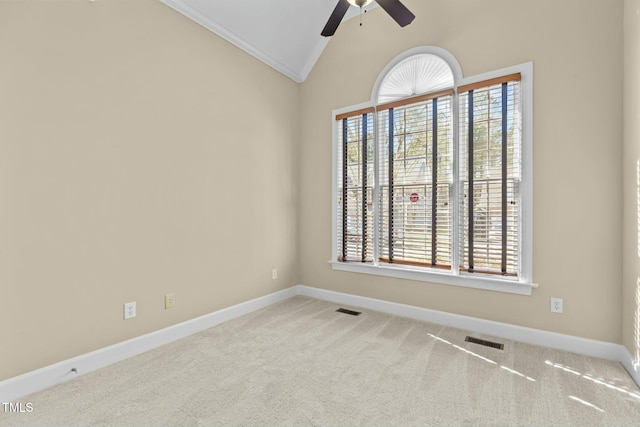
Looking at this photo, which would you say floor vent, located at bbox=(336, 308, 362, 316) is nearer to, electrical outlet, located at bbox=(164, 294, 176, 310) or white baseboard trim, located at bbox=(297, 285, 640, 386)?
white baseboard trim, located at bbox=(297, 285, 640, 386)

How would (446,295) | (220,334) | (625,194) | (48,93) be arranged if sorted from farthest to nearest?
(446,295), (220,334), (625,194), (48,93)

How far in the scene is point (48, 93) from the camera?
1913mm

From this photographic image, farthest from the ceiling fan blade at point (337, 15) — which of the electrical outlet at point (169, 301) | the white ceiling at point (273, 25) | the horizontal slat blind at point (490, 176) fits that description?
the electrical outlet at point (169, 301)

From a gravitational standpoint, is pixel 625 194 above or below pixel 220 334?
above

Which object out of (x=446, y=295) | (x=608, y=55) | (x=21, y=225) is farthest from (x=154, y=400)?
(x=608, y=55)

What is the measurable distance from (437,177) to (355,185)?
97 centimetres

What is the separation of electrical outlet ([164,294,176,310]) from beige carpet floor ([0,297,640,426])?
321 mm

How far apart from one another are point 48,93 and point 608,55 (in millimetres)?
3963

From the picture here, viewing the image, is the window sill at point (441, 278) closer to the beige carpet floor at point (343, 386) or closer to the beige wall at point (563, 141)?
the beige wall at point (563, 141)

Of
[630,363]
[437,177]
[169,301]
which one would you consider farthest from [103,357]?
[630,363]

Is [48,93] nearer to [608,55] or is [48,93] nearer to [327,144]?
[327,144]

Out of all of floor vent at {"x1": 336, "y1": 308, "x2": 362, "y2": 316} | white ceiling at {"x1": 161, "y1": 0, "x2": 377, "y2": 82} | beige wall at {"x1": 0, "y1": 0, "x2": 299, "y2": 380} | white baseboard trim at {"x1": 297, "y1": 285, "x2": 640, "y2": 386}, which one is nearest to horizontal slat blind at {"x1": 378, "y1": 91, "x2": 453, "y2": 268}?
white baseboard trim at {"x1": 297, "y1": 285, "x2": 640, "y2": 386}

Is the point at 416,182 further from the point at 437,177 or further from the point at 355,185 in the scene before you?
the point at 355,185

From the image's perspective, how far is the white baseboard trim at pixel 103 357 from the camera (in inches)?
70.7
